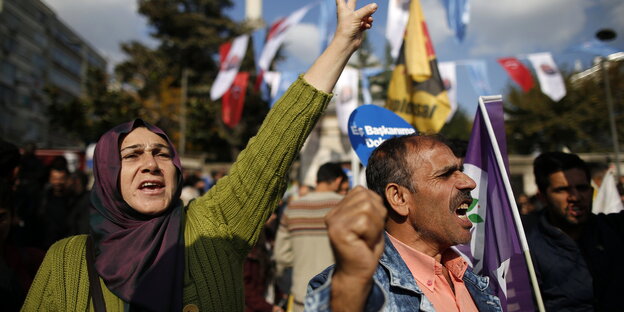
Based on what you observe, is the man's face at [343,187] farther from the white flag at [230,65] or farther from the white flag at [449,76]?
the white flag at [230,65]

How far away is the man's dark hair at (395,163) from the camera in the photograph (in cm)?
176

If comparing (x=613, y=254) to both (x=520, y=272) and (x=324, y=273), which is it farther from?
(x=324, y=273)

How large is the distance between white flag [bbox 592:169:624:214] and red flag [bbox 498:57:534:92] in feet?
27.3

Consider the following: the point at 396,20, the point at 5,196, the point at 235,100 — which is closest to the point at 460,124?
the point at 235,100

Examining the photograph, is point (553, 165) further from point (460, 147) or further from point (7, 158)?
point (7, 158)

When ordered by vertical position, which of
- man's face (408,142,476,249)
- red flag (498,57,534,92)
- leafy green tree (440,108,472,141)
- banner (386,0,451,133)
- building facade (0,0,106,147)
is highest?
building facade (0,0,106,147)

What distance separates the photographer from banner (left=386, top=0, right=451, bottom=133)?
15.3 ft

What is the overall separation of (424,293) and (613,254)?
1569mm

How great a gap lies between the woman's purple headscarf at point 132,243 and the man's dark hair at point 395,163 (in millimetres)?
842

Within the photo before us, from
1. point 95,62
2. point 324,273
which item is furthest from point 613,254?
point 95,62

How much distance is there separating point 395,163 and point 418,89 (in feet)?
10.7

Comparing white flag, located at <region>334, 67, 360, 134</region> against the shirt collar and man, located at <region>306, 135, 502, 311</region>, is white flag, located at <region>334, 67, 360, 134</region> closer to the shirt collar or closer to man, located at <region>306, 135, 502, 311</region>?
man, located at <region>306, 135, 502, 311</region>

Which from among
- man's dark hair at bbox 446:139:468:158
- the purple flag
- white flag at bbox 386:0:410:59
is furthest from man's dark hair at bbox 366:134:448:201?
white flag at bbox 386:0:410:59

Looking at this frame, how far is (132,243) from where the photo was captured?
1701 mm
